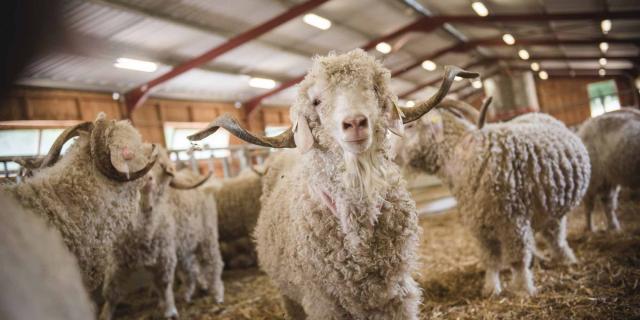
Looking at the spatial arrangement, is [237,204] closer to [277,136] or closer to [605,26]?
[277,136]

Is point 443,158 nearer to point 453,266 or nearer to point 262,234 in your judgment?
point 453,266

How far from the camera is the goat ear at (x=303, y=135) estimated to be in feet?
6.68

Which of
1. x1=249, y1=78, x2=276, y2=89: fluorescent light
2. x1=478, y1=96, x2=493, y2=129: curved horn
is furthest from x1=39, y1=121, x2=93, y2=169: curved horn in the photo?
x1=249, y1=78, x2=276, y2=89: fluorescent light

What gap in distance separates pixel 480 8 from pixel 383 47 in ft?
13.5

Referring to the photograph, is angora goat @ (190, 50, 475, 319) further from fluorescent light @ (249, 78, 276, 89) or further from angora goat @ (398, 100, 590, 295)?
fluorescent light @ (249, 78, 276, 89)

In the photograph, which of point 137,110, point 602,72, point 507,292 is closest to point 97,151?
point 507,292

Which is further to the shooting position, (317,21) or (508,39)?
(508,39)

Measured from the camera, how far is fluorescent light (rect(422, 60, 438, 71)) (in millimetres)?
19302

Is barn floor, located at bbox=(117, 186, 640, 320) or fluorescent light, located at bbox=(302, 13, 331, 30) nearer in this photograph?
barn floor, located at bbox=(117, 186, 640, 320)

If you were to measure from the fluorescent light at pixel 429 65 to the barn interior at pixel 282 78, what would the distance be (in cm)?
48

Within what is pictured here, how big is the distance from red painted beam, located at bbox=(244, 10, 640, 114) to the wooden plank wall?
1437 mm

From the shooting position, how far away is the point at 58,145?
101 inches

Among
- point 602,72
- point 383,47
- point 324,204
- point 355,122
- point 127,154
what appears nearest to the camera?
point 355,122

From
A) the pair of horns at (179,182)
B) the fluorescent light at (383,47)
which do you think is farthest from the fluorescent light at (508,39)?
the pair of horns at (179,182)
